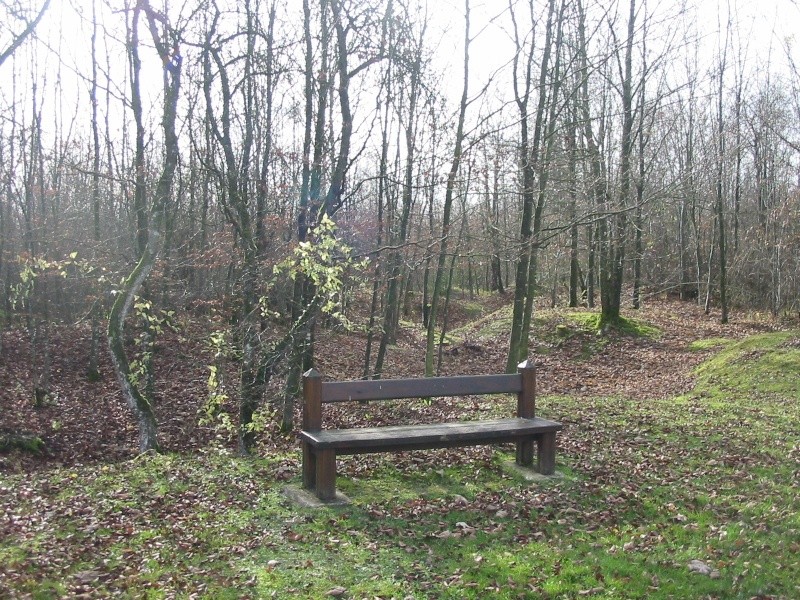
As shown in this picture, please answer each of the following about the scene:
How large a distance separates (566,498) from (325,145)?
7523 mm

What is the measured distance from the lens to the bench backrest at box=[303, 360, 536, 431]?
6543mm

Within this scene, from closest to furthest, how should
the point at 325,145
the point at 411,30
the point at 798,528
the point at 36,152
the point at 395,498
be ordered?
the point at 798,528 < the point at 395,498 < the point at 325,145 < the point at 411,30 < the point at 36,152

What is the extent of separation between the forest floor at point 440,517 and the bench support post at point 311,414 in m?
0.34

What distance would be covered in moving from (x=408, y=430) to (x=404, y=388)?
416mm

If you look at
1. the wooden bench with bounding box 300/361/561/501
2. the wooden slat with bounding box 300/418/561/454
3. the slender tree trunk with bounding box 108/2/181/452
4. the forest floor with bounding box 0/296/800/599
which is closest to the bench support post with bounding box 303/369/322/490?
the wooden bench with bounding box 300/361/561/501

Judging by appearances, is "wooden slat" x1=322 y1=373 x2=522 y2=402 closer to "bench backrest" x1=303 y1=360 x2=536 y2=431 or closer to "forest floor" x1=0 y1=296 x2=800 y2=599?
"bench backrest" x1=303 y1=360 x2=536 y2=431

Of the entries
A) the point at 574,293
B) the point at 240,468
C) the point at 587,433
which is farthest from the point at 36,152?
the point at 574,293

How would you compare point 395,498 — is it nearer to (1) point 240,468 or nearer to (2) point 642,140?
(1) point 240,468

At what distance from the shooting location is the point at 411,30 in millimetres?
13781

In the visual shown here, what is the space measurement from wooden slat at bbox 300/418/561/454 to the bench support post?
0.11m

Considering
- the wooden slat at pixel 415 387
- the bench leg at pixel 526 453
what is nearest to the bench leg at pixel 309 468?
the wooden slat at pixel 415 387

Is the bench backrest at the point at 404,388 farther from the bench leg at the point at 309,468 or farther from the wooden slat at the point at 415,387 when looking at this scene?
the bench leg at the point at 309,468

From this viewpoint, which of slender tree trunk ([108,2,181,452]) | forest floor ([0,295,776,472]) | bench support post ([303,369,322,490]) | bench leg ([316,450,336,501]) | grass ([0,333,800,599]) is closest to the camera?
grass ([0,333,800,599])

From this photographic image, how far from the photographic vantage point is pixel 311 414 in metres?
6.57
